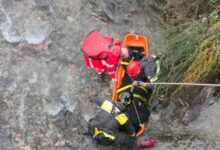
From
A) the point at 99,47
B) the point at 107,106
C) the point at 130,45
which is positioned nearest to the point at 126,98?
the point at 107,106

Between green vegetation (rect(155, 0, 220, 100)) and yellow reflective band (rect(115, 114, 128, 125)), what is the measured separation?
1.73 feet

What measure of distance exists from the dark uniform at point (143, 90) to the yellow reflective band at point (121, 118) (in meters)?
0.35

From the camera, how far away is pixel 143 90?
19.6 feet

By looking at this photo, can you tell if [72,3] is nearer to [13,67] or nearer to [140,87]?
[13,67]

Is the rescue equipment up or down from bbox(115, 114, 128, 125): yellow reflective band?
up

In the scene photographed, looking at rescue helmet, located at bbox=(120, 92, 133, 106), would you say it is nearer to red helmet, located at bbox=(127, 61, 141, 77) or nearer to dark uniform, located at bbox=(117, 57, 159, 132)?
dark uniform, located at bbox=(117, 57, 159, 132)

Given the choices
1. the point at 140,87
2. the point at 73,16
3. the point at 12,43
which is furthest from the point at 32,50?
the point at 140,87

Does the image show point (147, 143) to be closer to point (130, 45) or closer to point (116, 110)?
point (116, 110)

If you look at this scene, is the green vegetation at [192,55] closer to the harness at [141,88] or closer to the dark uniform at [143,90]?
the dark uniform at [143,90]

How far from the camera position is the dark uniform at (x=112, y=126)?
5438 millimetres

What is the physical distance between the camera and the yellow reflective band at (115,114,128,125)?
5.53m

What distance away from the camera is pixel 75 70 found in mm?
6504

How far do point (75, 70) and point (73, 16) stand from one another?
909mm

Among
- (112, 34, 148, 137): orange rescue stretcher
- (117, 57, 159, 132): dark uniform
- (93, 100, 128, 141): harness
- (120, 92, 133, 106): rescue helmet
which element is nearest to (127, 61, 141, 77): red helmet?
(117, 57, 159, 132): dark uniform
